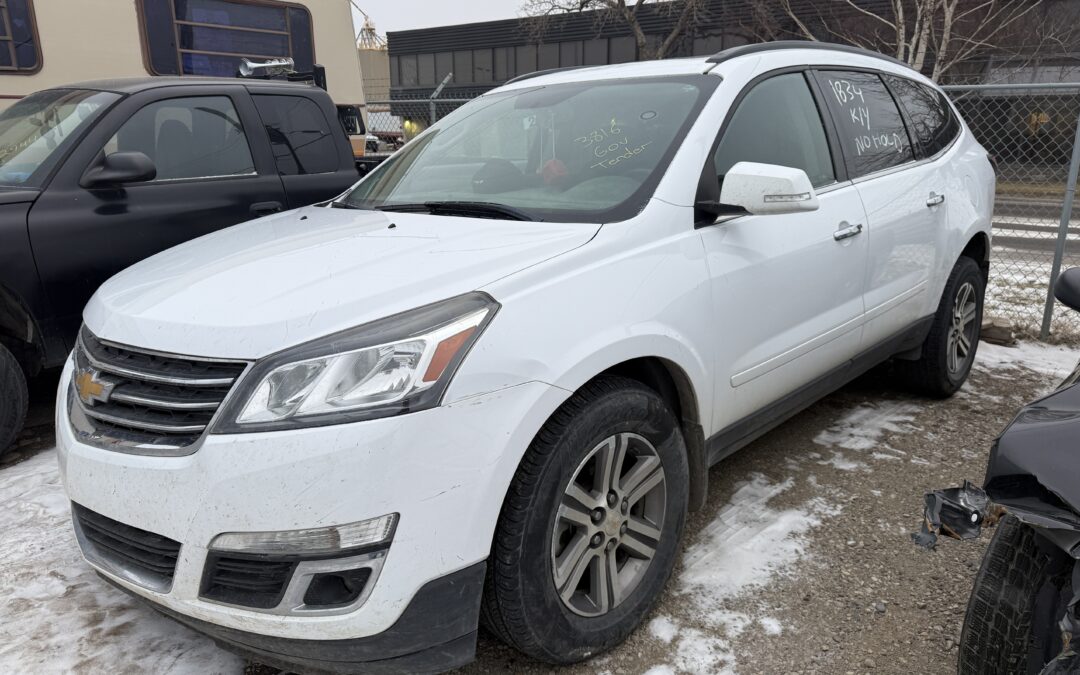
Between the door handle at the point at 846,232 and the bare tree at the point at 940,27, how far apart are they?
1586 cm

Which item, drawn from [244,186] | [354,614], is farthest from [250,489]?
[244,186]

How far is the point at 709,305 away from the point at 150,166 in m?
2.90

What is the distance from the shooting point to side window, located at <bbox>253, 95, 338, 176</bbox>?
15.2ft

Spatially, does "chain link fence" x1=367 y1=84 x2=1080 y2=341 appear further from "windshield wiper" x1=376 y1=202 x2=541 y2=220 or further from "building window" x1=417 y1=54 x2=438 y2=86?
"building window" x1=417 y1=54 x2=438 y2=86

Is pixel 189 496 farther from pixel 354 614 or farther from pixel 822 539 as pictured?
pixel 822 539

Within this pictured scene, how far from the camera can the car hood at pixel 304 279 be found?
188 centimetres

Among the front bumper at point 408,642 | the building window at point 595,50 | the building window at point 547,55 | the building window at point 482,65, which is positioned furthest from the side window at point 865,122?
the building window at point 482,65

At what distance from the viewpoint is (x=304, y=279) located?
6.93 ft

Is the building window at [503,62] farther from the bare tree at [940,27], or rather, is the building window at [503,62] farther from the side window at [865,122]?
the side window at [865,122]

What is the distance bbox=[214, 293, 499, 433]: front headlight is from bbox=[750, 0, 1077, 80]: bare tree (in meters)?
17.9

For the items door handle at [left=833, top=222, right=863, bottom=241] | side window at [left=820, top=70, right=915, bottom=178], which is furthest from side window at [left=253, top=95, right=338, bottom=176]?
door handle at [left=833, top=222, right=863, bottom=241]

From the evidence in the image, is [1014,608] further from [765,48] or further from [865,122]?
[865,122]

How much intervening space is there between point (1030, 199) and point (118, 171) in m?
11.4

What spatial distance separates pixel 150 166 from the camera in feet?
12.5
